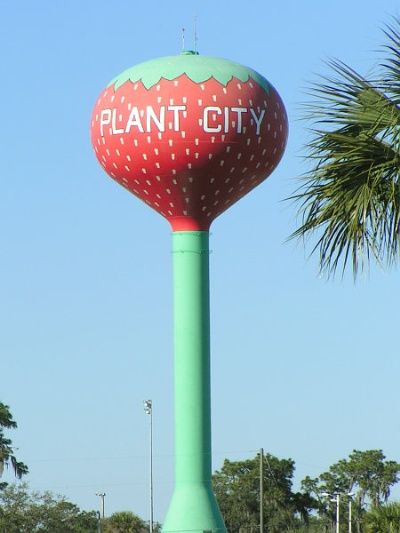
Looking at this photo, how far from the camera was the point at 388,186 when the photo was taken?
12.9m

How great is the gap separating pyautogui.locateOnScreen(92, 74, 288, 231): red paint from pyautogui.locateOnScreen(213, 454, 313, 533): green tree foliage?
43991 millimetres

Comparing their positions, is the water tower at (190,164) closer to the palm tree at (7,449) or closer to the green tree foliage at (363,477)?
the palm tree at (7,449)

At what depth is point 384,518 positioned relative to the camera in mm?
27375

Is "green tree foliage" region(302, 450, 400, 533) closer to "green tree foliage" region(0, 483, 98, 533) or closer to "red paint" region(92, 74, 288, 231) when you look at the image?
"green tree foliage" region(0, 483, 98, 533)

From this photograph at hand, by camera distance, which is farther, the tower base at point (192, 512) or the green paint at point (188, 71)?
the green paint at point (188, 71)

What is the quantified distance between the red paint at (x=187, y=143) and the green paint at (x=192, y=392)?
757mm

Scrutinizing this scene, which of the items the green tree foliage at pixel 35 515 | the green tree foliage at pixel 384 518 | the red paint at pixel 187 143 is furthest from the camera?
the green tree foliage at pixel 35 515

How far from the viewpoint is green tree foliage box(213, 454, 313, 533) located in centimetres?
7638

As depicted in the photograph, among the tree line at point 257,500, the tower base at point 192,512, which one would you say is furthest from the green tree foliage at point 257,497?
the tower base at point 192,512

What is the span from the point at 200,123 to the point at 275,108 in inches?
94.2

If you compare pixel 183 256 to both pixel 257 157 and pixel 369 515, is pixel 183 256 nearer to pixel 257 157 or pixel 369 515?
pixel 257 157

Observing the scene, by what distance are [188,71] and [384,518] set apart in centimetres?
1088

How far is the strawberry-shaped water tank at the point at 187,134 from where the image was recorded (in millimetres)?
32125

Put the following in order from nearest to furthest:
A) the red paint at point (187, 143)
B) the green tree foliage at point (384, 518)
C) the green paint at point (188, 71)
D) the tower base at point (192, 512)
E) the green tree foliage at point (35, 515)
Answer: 1. the green tree foliage at point (384, 518)
2. the tower base at point (192, 512)
3. the red paint at point (187, 143)
4. the green paint at point (188, 71)
5. the green tree foliage at point (35, 515)
